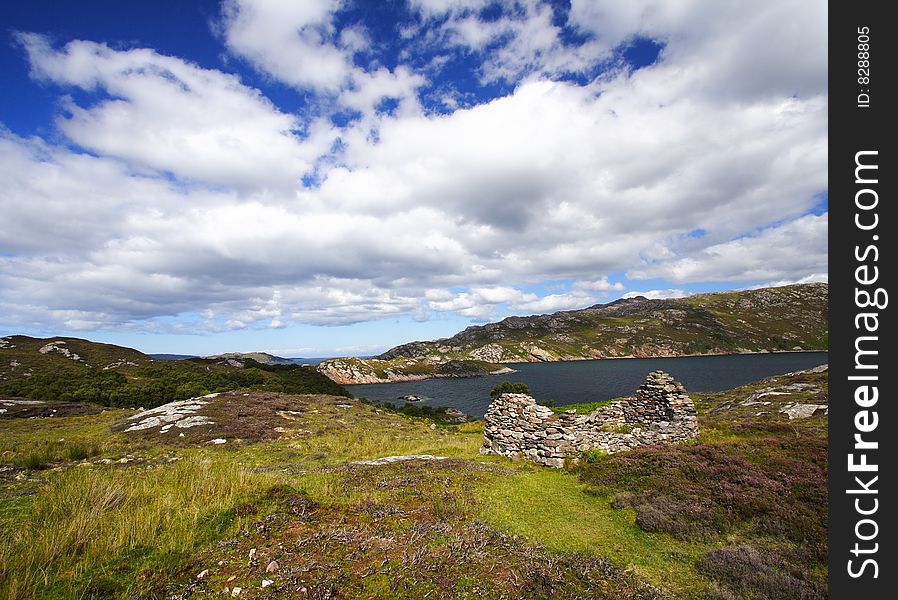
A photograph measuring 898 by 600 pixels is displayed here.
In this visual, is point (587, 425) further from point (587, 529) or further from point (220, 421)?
point (220, 421)

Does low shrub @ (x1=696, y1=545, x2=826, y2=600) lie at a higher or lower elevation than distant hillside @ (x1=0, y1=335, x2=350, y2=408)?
higher

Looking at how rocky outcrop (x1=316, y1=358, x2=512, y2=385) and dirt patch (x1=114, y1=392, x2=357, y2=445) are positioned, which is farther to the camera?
rocky outcrop (x1=316, y1=358, x2=512, y2=385)

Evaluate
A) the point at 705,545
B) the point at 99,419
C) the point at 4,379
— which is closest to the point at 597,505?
the point at 705,545

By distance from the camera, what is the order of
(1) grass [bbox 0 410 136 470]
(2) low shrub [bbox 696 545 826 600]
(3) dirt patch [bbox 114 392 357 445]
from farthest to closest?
(3) dirt patch [bbox 114 392 357 445]
(1) grass [bbox 0 410 136 470]
(2) low shrub [bbox 696 545 826 600]

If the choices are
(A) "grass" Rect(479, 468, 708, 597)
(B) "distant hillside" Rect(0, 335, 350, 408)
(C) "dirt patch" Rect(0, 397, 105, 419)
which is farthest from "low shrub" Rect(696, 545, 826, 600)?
(B) "distant hillside" Rect(0, 335, 350, 408)

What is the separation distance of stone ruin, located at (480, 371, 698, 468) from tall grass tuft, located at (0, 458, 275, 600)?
41.2 feet

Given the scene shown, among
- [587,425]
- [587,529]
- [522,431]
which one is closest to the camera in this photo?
[587,529]

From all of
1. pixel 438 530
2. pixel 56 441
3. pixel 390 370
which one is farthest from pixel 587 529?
pixel 390 370

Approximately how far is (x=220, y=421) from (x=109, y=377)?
43.0 m

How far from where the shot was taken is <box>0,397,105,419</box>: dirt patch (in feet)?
113

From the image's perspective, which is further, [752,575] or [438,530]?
[438,530]

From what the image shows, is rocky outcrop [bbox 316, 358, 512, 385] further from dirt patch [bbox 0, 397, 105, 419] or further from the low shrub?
the low shrub

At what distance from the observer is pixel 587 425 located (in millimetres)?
19781

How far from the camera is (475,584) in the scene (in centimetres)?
643
